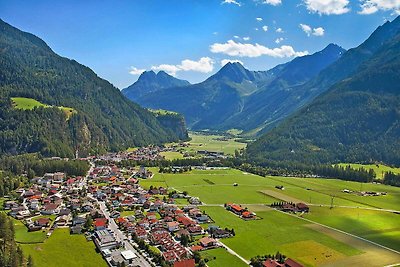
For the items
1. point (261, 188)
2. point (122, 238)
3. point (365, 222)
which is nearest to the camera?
point (122, 238)

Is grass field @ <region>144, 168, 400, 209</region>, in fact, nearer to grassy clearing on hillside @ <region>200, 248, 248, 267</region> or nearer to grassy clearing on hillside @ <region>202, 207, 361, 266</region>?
grassy clearing on hillside @ <region>202, 207, 361, 266</region>

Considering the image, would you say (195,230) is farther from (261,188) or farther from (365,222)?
(261,188)

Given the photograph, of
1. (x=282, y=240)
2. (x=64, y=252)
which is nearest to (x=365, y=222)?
(x=282, y=240)

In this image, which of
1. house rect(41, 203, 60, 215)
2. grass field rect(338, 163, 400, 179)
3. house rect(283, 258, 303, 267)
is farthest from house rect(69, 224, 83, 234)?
grass field rect(338, 163, 400, 179)

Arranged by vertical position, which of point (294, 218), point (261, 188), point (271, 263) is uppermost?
point (261, 188)

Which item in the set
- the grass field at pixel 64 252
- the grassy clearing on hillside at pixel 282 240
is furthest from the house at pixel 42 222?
the grassy clearing on hillside at pixel 282 240

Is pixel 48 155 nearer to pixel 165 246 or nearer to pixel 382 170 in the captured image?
pixel 165 246
